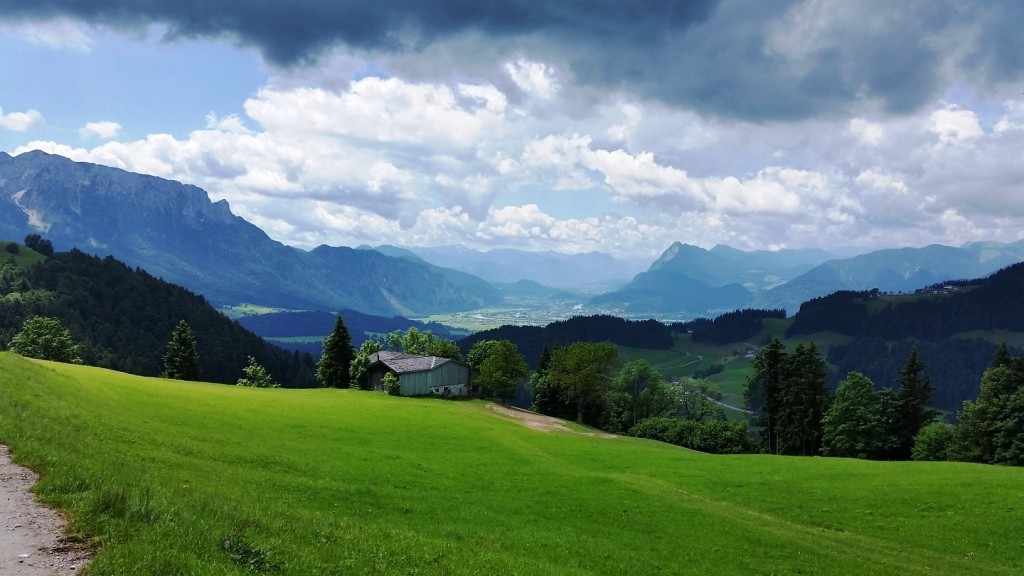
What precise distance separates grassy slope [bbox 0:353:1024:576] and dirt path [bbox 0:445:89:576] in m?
0.46

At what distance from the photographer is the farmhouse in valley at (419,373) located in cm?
9594

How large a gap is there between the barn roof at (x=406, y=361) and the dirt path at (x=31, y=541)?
81.2m

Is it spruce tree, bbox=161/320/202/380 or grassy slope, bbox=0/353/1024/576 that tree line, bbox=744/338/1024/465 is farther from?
spruce tree, bbox=161/320/202/380

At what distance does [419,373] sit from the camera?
9788 centimetres

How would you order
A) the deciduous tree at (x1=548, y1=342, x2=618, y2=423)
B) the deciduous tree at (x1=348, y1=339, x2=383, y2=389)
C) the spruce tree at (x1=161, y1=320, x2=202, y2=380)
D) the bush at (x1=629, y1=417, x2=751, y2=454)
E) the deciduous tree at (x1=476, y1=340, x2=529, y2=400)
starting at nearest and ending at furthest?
the bush at (x1=629, y1=417, x2=751, y2=454) < the deciduous tree at (x1=348, y1=339, x2=383, y2=389) < the spruce tree at (x1=161, y1=320, x2=202, y2=380) < the deciduous tree at (x1=548, y1=342, x2=618, y2=423) < the deciduous tree at (x1=476, y1=340, x2=529, y2=400)

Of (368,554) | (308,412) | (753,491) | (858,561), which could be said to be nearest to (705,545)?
(858,561)

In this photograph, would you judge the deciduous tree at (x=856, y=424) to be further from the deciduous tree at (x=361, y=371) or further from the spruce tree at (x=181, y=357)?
the spruce tree at (x=181, y=357)

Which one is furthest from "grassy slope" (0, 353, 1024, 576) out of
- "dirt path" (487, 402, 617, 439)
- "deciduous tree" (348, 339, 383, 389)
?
"deciduous tree" (348, 339, 383, 389)

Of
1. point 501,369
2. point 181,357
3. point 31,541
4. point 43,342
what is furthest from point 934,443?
point 43,342

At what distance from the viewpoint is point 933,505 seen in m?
33.4

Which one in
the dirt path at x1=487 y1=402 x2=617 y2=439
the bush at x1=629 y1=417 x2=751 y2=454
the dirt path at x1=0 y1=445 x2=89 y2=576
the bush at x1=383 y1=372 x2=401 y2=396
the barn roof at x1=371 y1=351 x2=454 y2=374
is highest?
the dirt path at x1=0 y1=445 x2=89 y2=576

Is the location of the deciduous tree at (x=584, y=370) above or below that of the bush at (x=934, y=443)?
above

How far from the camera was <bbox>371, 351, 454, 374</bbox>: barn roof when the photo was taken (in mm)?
96250

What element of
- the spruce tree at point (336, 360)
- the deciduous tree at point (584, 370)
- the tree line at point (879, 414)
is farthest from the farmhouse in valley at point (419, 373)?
the tree line at point (879, 414)
